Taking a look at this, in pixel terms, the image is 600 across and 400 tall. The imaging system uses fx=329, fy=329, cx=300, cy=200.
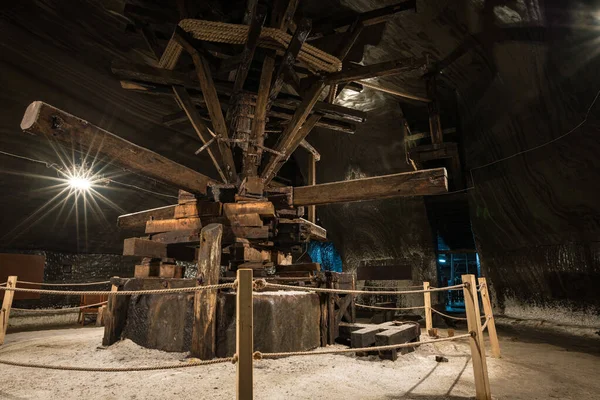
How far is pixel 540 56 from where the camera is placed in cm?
545

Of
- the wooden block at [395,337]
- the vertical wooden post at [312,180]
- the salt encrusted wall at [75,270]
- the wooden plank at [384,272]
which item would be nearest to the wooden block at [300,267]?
the wooden block at [395,337]

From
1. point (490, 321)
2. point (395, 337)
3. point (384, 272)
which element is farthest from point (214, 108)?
point (384, 272)

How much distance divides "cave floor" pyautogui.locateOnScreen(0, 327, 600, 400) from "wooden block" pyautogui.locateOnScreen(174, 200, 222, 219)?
6.15ft

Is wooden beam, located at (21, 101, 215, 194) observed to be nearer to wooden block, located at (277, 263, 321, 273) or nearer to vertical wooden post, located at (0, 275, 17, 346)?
wooden block, located at (277, 263, 321, 273)

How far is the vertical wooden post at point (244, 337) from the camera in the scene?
1.90 metres

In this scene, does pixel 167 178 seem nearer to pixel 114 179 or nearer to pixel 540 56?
pixel 114 179

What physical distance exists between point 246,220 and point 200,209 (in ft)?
2.34

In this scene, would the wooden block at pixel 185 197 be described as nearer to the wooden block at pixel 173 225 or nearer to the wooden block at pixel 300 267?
the wooden block at pixel 173 225

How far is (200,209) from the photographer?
4863mm

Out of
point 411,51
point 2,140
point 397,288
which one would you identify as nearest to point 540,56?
point 411,51

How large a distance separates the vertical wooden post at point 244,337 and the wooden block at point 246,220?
2.71 m

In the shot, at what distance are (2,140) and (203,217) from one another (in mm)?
4810

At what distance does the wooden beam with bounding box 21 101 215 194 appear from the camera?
308cm

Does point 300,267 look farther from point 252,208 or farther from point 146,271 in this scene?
Result: point 146,271
